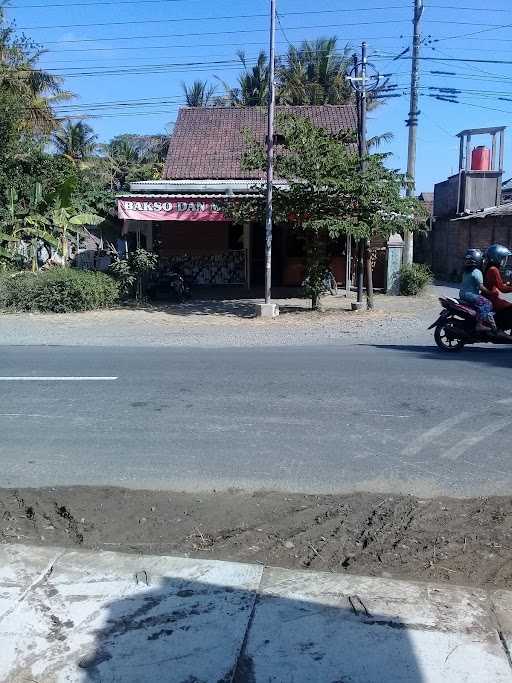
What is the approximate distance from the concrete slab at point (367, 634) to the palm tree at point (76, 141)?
3811 centimetres

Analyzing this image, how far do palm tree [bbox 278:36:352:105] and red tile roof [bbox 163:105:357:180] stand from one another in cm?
1434

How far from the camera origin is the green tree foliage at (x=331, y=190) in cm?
1516

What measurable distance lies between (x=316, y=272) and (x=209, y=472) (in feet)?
37.8

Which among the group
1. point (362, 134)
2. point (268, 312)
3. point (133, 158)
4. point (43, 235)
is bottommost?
point (268, 312)

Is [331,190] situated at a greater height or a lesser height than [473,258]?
greater

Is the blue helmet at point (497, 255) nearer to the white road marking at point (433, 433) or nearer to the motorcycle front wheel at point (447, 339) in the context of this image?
the motorcycle front wheel at point (447, 339)

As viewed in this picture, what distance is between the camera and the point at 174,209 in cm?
1862

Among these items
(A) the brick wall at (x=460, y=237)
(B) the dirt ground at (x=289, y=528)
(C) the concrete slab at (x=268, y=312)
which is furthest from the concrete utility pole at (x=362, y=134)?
(B) the dirt ground at (x=289, y=528)

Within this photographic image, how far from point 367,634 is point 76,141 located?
41.5m

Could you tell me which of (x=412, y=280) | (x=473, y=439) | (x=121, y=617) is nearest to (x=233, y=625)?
(x=121, y=617)

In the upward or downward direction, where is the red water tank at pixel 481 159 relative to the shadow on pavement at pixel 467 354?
upward

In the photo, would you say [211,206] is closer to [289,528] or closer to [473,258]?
[473,258]

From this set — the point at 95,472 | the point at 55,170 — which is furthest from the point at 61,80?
the point at 95,472

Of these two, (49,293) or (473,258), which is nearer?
(473,258)
